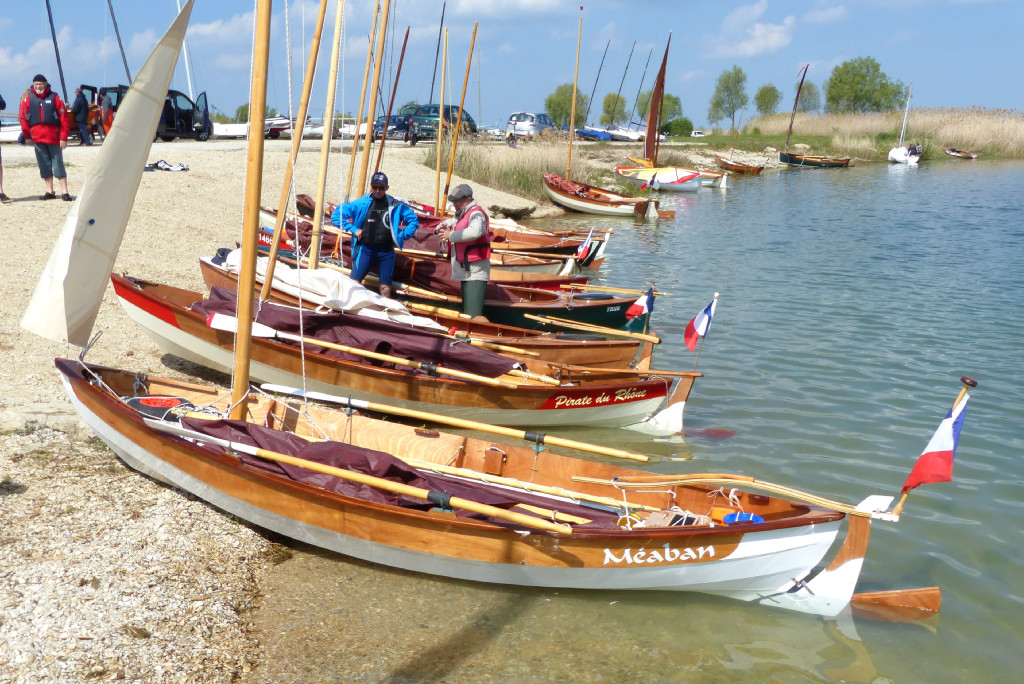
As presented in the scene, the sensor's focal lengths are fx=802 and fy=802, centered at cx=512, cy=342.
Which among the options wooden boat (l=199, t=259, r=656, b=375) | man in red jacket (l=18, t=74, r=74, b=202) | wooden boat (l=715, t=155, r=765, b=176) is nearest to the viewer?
wooden boat (l=199, t=259, r=656, b=375)

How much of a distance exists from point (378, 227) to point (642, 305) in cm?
389

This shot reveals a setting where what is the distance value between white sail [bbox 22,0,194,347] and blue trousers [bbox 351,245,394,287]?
15.6 feet

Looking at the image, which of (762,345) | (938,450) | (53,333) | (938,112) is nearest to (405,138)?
(762,345)

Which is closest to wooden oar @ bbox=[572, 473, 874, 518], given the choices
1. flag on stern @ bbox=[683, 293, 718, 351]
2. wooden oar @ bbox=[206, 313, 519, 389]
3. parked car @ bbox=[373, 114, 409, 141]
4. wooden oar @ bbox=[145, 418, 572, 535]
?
wooden oar @ bbox=[145, 418, 572, 535]

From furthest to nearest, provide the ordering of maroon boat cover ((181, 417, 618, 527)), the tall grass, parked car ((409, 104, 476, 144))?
the tall grass < parked car ((409, 104, 476, 144)) < maroon boat cover ((181, 417, 618, 527))

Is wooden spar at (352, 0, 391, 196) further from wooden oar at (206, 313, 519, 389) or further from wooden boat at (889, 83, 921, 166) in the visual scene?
wooden boat at (889, 83, 921, 166)

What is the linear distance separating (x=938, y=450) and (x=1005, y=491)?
3334mm

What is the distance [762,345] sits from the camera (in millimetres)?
12547

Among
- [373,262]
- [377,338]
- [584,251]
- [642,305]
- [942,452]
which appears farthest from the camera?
[584,251]

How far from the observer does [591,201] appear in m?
27.7

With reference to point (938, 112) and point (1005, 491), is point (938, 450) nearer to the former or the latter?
→ point (1005, 491)

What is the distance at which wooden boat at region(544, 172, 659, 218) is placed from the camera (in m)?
27.4

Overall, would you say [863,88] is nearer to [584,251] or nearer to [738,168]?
[738,168]

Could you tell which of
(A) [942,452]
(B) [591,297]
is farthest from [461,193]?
(A) [942,452]
